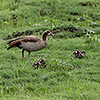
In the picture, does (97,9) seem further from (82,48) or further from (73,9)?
(82,48)

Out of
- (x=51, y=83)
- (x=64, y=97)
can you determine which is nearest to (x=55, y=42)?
(x=51, y=83)

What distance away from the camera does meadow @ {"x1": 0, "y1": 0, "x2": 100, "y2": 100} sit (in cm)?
522

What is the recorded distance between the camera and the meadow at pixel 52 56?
522 cm

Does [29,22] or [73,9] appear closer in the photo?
[29,22]

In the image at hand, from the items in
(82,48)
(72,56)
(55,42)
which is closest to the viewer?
(72,56)

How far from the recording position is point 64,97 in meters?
4.88

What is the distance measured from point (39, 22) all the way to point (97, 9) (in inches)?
138

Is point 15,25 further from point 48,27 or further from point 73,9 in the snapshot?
point 73,9

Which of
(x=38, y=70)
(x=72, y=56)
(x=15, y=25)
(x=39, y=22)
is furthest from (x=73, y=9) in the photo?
(x=38, y=70)

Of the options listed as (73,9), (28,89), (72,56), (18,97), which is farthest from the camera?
(73,9)

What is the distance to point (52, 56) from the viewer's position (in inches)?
294

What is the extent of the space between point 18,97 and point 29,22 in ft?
21.3

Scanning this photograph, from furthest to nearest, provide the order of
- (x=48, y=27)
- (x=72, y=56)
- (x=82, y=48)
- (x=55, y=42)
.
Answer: (x=48, y=27) → (x=55, y=42) → (x=82, y=48) → (x=72, y=56)

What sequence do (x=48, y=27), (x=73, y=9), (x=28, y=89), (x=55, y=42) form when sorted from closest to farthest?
(x=28, y=89)
(x=55, y=42)
(x=48, y=27)
(x=73, y=9)
